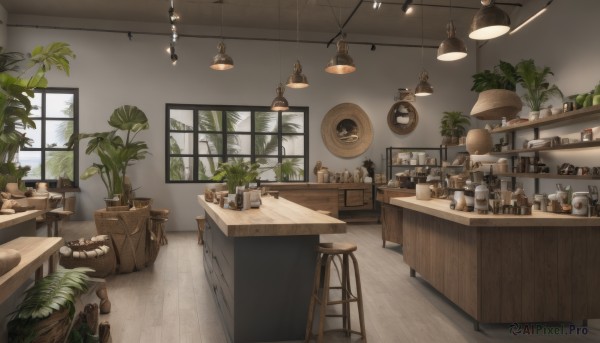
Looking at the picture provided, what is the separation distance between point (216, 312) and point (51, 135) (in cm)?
649

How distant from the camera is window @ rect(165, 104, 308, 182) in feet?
30.1

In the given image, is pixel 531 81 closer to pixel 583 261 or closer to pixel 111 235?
pixel 583 261

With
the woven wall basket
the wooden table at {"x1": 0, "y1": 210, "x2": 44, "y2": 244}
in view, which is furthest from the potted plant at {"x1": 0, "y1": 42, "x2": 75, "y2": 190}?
the woven wall basket

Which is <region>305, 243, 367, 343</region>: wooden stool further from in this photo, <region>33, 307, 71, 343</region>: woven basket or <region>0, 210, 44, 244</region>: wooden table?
<region>0, 210, 44, 244</region>: wooden table

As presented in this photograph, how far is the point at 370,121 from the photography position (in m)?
9.95

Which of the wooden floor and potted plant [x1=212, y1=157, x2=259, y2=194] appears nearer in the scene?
the wooden floor

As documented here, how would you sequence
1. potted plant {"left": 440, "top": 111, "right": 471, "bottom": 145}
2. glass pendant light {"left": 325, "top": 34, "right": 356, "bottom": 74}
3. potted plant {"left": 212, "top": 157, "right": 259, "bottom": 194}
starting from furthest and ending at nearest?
potted plant {"left": 440, "top": 111, "right": 471, "bottom": 145} → glass pendant light {"left": 325, "top": 34, "right": 356, "bottom": 74} → potted plant {"left": 212, "top": 157, "right": 259, "bottom": 194}

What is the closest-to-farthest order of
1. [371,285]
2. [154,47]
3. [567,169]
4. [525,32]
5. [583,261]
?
[583,261]
[371,285]
[567,169]
[525,32]
[154,47]

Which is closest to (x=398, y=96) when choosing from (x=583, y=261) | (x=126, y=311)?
(x=583, y=261)

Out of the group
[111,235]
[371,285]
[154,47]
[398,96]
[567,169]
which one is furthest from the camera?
[398,96]

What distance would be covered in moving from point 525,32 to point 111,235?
25.4 ft

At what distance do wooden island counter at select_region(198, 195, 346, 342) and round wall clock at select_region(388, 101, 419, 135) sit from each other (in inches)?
278

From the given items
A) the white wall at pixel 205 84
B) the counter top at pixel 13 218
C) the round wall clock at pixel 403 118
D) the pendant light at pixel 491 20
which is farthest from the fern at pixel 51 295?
the round wall clock at pixel 403 118

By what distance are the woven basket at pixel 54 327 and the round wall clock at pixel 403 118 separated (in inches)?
327
